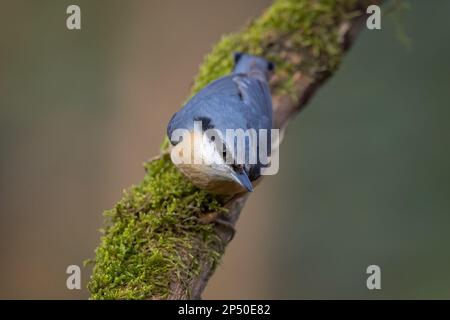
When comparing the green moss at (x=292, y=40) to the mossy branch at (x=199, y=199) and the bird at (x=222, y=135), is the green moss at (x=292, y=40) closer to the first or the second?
the mossy branch at (x=199, y=199)

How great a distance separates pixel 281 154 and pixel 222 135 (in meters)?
3.35

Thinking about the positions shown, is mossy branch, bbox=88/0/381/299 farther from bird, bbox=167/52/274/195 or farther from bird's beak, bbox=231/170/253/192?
bird's beak, bbox=231/170/253/192

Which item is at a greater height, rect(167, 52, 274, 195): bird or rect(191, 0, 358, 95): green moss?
rect(191, 0, 358, 95): green moss

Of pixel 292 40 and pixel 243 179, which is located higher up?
pixel 292 40

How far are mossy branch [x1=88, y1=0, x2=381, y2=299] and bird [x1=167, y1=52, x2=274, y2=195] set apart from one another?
0.62 feet

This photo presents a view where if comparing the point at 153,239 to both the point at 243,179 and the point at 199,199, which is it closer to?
the point at 199,199

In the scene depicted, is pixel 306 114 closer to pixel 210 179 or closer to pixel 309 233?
pixel 309 233

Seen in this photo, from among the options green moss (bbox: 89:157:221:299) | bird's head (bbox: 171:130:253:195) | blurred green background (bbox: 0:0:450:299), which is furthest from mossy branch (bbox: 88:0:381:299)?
blurred green background (bbox: 0:0:450:299)

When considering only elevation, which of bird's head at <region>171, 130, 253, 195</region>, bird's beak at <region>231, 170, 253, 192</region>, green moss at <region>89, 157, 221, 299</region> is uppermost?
bird's head at <region>171, 130, 253, 195</region>

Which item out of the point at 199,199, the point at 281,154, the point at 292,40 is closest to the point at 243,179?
the point at 199,199

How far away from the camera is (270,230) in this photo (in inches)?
236

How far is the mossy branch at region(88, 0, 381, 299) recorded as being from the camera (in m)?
2.66

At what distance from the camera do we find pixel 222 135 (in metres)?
2.70

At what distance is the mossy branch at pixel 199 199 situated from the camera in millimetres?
2658
